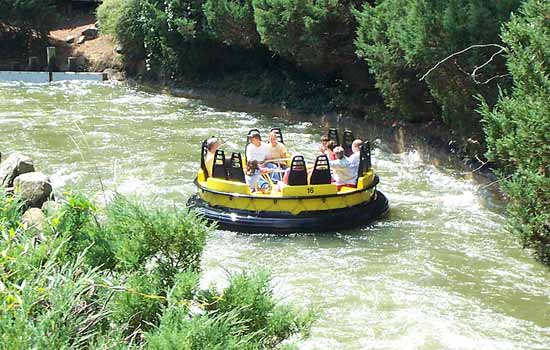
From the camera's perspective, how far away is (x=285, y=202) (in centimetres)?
1148

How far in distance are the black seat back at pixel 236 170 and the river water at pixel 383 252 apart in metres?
0.87

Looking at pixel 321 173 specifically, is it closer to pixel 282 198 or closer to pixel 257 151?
pixel 282 198

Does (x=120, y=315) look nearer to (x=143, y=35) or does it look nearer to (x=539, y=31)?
(x=539, y=31)

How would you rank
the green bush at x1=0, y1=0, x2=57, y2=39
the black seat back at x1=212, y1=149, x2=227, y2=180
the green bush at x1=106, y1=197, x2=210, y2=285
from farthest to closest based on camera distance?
1. the green bush at x1=0, y1=0, x2=57, y2=39
2. the black seat back at x1=212, y1=149, x2=227, y2=180
3. the green bush at x1=106, y1=197, x2=210, y2=285

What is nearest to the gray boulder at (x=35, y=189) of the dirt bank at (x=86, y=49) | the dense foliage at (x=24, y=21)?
the dirt bank at (x=86, y=49)

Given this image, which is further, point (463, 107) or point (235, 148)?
point (235, 148)

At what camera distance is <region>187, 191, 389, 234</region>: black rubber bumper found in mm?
11391

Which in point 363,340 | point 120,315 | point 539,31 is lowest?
point 363,340

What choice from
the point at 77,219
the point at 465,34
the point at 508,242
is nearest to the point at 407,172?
the point at 465,34

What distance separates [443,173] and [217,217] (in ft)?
18.9

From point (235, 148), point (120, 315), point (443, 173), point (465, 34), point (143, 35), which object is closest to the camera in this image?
point (120, 315)

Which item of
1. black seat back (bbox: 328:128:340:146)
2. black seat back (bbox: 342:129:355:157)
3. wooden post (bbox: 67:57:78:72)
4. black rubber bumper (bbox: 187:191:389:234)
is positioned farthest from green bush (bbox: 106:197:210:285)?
wooden post (bbox: 67:57:78:72)

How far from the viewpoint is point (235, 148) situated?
1752 cm

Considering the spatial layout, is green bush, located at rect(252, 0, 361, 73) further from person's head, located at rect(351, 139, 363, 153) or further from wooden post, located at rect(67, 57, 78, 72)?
wooden post, located at rect(67, 57, 78, 72)
